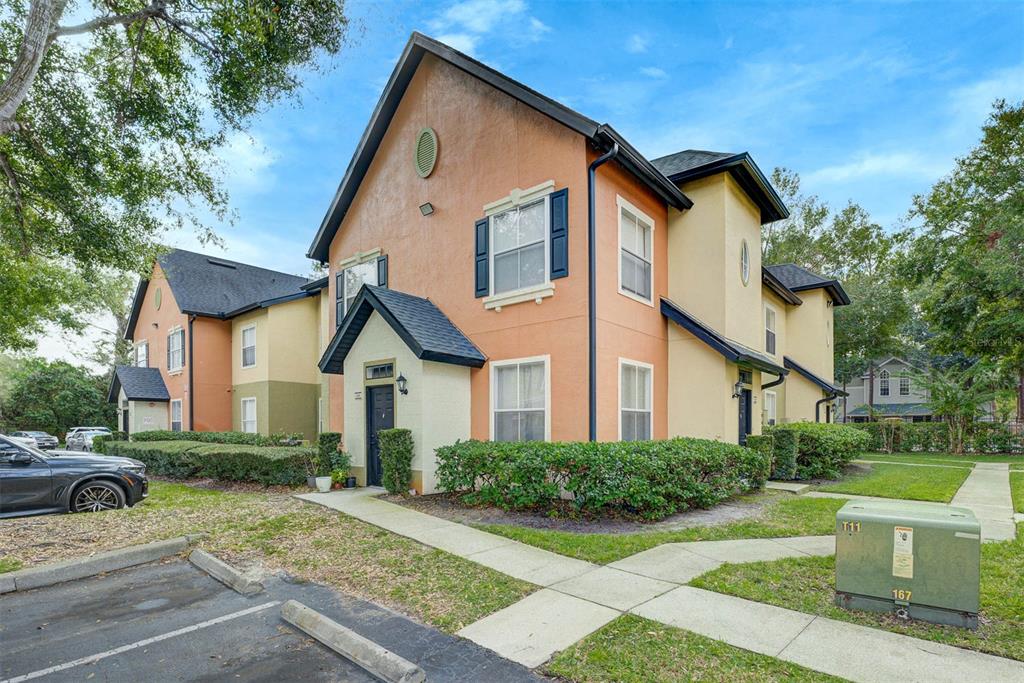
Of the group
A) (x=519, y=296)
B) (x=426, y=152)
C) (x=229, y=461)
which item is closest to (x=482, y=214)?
(x=519, y=296)

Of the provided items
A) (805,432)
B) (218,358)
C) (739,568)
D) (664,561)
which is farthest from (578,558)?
(218,358)

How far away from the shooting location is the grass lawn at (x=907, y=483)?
10.6m

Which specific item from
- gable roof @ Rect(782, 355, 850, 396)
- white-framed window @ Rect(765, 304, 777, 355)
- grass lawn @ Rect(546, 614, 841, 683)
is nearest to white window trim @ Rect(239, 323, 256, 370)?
white-framed window @ Rect(765, 304, 777, 355)

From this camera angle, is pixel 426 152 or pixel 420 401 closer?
pixel 420 401

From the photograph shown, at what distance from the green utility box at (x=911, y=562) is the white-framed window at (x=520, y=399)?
5681 millimetres

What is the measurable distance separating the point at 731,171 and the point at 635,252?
3148mm

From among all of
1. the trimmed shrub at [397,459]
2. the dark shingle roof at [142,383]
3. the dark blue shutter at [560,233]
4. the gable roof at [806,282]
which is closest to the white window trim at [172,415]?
the dark shingle roof at [142,383]

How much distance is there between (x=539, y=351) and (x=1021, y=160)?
65.1 ft

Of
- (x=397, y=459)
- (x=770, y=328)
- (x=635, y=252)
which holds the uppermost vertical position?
(x=635, y=252)

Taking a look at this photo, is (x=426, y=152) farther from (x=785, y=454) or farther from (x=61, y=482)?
(x=785, y=454)

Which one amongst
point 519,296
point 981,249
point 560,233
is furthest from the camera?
point 981,249

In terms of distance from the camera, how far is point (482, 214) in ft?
37.2

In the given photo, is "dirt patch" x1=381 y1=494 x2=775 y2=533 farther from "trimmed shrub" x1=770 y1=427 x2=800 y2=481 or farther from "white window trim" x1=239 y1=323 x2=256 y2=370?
"white window trim" x1=239 y1=323 x2=256 y2=370

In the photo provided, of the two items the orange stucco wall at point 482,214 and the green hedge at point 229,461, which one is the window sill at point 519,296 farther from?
the green hedge at point 229,461
